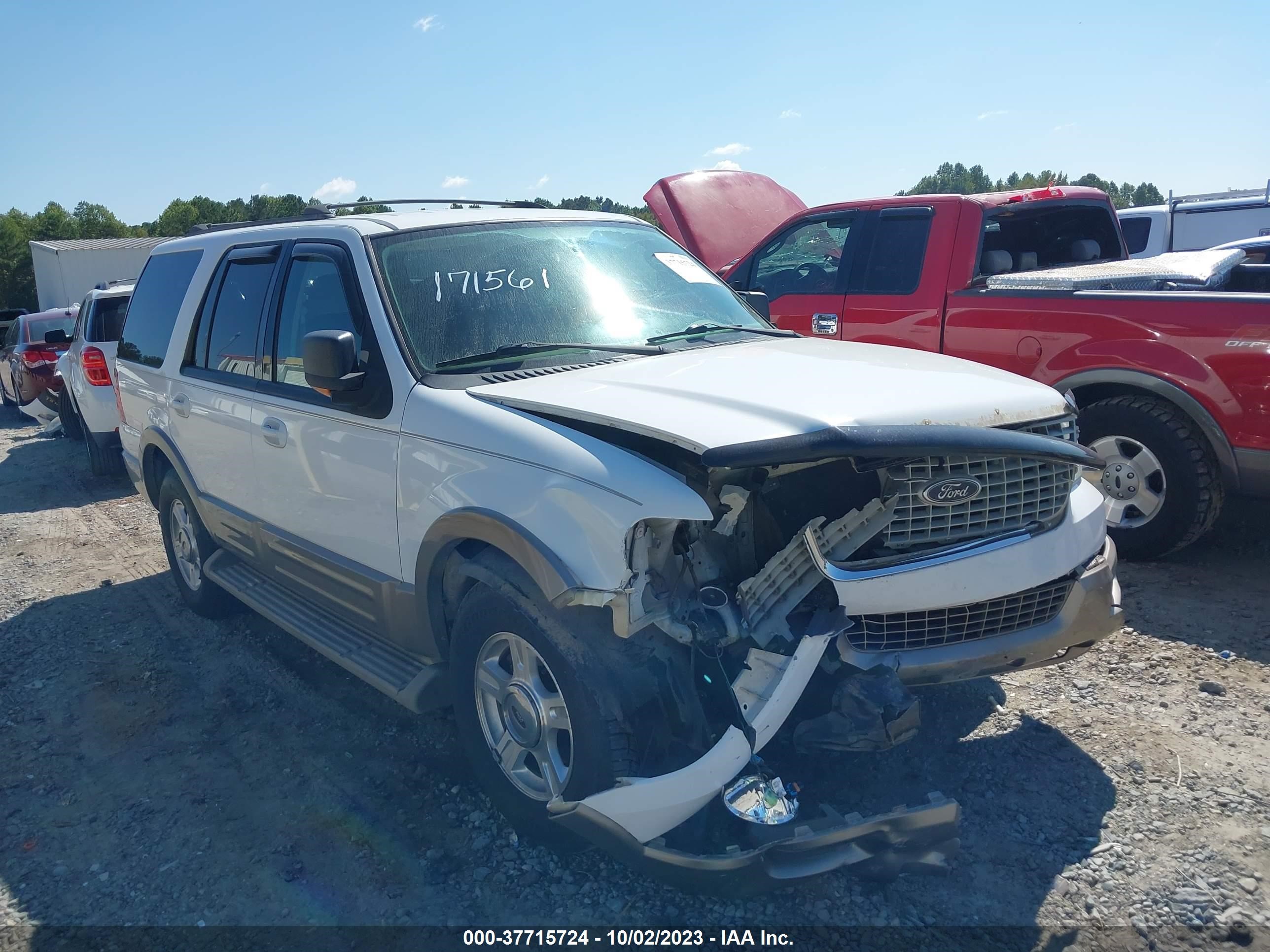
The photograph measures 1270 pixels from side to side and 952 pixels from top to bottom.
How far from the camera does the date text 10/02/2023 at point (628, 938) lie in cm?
268

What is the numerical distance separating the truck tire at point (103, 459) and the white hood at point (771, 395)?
7472 mm

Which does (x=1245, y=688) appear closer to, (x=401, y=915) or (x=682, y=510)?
(x=682, y=510)


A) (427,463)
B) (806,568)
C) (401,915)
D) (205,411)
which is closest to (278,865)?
(401,915)

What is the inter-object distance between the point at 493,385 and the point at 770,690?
4.68 feet

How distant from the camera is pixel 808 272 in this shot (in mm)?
6945

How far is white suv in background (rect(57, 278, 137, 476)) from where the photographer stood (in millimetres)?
8914

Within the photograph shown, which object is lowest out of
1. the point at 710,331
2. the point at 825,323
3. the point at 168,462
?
the point at 168,462

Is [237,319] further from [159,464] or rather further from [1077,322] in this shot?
[1077,322]

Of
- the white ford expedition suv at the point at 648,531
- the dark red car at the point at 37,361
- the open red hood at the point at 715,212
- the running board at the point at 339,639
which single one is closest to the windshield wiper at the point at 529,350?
the white ford expedition suv at the point at 648,531

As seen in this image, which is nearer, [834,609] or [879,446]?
[879,446]

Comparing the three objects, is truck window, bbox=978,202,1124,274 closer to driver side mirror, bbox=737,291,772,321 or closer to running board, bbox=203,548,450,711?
driver side mirror, bbox=737,291,772,321

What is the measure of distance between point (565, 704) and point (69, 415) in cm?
1094

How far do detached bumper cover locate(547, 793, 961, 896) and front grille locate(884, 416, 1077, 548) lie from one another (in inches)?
30.9

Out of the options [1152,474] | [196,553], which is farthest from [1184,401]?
[196,553]
